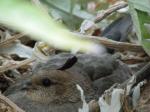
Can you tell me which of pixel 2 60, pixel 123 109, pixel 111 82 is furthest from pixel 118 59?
pixel 123 109

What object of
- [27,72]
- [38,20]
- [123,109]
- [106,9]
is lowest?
[27,72]

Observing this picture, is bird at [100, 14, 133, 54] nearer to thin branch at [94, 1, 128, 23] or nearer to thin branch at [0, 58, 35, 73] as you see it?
thin branch at [94, 1, 128, 23]

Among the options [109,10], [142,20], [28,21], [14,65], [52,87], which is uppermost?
[28,21]

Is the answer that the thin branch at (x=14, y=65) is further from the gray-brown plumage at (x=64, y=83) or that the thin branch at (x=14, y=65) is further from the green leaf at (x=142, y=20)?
the green leaf at (x=142, y=20)

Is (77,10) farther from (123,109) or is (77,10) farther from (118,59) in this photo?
(123,109)

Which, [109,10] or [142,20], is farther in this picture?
[109,10]

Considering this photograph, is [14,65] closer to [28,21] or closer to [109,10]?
[109,10]

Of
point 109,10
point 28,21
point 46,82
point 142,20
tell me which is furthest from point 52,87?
point 28,21

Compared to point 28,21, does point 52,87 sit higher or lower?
lower

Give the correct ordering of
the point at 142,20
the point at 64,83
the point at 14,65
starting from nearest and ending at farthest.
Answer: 1. the point at 142,20
2. the point at 14,65
3. the point at 64,83
